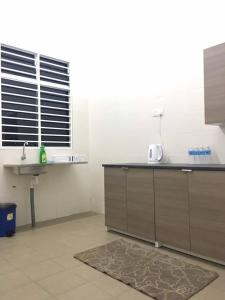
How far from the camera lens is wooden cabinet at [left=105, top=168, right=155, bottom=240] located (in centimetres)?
284

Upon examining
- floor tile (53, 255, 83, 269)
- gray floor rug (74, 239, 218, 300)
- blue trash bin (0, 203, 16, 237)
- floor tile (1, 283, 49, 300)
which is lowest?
floor tile (53, 255, 83, 269)

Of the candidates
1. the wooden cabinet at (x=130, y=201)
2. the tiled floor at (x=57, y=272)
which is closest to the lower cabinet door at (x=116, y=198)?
the wooden cabinet at (x=130, y=201)

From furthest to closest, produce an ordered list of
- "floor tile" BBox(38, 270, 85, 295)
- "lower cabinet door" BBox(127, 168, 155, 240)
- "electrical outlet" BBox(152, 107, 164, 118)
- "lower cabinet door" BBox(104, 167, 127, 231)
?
"electrical outlet" BBox(152, 107, 164, 118) → "lower cabinet door" BBox(104, 167, 127, 231) → "lower cabinet door" BBox(127, 168, 155, 240) → "floor tile" BBox(38, 270, 85, 295)

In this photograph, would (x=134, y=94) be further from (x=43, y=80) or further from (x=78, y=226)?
(x=78, y=226)

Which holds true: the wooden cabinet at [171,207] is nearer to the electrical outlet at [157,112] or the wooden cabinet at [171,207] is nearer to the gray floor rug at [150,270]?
the gray floor rug at [150,270]

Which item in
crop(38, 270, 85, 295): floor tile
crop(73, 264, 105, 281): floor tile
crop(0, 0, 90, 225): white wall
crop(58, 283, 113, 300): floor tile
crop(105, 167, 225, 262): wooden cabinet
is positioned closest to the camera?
crop(58, 283, 113, 300): floor tile

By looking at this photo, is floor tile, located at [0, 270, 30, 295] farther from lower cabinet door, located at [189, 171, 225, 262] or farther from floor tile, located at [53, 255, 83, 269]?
lower cabinet door, located at [189, 171, 225, 262]

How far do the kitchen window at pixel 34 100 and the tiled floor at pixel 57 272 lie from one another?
146 cm

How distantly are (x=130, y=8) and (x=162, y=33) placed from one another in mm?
811

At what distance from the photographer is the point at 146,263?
7.70ft

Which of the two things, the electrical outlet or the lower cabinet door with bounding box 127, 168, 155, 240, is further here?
the electrical outlet

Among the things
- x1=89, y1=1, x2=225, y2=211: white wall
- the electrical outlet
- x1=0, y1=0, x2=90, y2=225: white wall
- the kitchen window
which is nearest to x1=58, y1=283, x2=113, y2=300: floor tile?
x1=89, y1=1, x2=225, y2=211: white wall

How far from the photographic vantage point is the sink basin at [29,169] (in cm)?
346

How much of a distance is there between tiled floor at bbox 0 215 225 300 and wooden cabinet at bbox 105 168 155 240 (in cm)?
26
